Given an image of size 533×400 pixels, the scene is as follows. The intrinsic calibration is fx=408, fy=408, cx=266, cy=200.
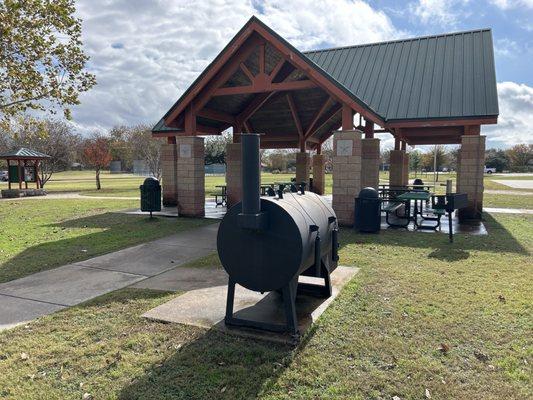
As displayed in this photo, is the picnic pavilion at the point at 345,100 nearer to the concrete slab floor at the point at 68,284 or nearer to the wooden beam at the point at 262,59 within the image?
the wooden beam at the point at 262,59

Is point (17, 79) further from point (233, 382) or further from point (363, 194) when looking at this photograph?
point (233, 382)

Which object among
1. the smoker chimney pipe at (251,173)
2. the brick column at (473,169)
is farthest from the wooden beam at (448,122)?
the smoker chimney pipe at (251,173)

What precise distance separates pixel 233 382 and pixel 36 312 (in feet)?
9.91

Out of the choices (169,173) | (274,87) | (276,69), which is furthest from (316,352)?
(169,173)

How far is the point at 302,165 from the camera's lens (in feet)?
69.5

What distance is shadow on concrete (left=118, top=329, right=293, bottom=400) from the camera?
3365 mm

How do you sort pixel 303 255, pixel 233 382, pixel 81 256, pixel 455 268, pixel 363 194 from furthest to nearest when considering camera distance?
pixel 363 194 → pixel 81 256 → pixel 455 268 → pixel 303 255 → pixel 233 382

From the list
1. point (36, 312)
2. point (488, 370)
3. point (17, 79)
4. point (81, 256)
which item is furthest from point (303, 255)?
point (17, 79)

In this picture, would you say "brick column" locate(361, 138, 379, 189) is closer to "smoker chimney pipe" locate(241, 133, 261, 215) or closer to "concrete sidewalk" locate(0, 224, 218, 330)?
"concrete sidewalk" locate(0, 224, 218, 330)

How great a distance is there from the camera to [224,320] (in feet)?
15.2

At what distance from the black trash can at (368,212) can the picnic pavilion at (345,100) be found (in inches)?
32.9

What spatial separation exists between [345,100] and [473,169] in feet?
15.3

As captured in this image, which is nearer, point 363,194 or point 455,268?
point 455,268

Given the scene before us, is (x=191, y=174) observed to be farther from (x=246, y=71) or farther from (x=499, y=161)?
(x=499, y=161)
